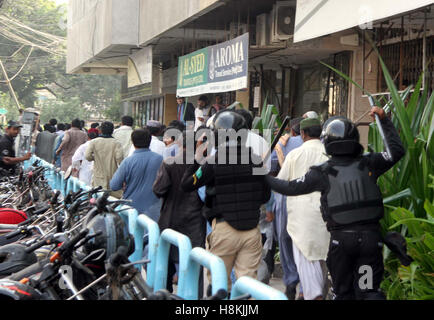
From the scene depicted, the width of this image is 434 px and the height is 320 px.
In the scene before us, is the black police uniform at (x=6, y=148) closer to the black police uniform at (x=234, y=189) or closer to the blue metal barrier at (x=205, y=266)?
the black police uniform at (x=234, y=189)

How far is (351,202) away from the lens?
14.6 ft

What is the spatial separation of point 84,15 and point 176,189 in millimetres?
19052

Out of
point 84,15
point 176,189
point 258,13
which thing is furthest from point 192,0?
point 84,15

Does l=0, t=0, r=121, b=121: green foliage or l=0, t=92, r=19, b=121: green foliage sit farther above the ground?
l=0, t=0, r=121, b=121: green foliage

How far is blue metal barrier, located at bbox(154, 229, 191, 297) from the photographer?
3750 mm

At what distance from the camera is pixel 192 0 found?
11719 mm

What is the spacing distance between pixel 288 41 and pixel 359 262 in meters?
7.77

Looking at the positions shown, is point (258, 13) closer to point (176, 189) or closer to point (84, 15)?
point (176, 189)

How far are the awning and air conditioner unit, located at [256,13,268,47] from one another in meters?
4.29

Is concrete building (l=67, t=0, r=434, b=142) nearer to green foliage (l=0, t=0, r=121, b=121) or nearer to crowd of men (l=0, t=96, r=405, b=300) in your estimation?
crowd of men (l=0, t=96, r=405, b=300)

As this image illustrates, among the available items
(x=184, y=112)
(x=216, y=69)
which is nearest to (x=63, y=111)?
(x=184, y=112)

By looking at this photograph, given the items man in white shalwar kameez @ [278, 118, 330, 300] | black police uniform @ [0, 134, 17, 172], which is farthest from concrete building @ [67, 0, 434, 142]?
black police uniform @ [0, 134, 17, 172]

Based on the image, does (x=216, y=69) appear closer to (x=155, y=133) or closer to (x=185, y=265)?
(x=155, y=133)

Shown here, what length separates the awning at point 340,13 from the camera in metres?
6.00
